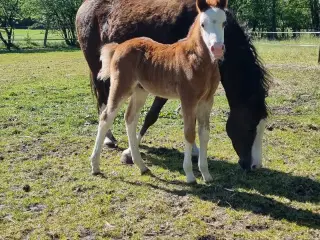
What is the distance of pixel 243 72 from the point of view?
4965mm

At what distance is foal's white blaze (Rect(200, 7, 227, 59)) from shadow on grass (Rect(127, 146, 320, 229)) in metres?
1.43

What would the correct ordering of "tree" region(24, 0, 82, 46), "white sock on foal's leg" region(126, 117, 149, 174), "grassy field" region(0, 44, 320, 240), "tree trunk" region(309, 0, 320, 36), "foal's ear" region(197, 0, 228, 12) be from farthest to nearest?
"tree trunk" region(309, 0, 320, 36), "tree" region(24, 0, 82, 46), "white sock on foal's leg" region(126, 117, 149, 174), "foal's ear" region(197, 0, 228, 12), "grassy field" region(0, 44, 320, 240)

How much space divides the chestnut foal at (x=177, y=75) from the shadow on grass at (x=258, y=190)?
0.85 ft

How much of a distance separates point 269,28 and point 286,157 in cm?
4149

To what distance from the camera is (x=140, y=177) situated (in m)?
5.04

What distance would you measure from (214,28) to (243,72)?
1.17 meters

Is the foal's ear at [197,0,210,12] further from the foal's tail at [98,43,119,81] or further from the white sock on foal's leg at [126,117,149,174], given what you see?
the white sock on foal's leg at [126,117,149,174]

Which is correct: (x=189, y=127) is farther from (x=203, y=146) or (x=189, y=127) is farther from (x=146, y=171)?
(x=146, y=171)

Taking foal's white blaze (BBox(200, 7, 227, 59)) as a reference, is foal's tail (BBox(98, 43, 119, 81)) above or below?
below

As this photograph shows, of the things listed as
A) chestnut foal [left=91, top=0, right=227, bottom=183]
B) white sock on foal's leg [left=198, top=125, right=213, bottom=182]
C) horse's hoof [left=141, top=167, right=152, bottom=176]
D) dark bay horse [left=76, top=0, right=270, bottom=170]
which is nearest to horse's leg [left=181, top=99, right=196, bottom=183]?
chestnut foal [left=91, top=0, right=227, bottom=183]

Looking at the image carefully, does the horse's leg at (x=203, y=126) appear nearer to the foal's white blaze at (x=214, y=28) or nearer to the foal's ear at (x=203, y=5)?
the foal's white blaze at (x=214, y=28)

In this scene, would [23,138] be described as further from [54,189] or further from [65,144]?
[54,189]

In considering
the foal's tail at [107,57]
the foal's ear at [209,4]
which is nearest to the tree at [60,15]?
the foal's tail at [107,57]

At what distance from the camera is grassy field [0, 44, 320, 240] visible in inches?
147
